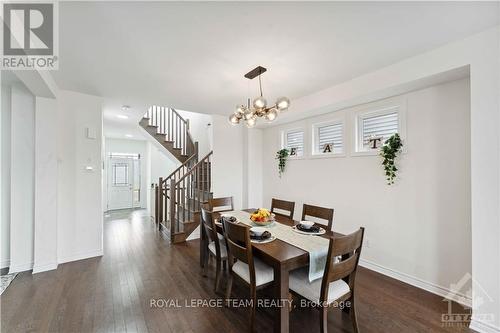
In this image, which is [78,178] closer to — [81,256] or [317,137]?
[81,256]

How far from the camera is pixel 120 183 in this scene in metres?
7.63

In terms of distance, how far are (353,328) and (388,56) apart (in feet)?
8.94

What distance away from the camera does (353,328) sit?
183cm

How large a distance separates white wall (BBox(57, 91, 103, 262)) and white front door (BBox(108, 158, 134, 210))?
470 centimetres

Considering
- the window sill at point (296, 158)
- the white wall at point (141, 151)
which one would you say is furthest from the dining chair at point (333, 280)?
the white wall at point (141, 151)

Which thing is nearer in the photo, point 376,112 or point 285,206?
point 376,112

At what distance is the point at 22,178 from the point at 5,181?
0.27 metres

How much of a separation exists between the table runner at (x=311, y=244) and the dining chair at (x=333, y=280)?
0.11m

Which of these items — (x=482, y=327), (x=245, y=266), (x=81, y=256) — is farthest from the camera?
(x=81, y=256)

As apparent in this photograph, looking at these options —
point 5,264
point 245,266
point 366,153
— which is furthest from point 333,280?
point 5,264

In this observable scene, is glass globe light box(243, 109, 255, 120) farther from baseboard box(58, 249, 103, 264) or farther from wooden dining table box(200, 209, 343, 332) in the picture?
baseboard box(58, 249, 103, 264)

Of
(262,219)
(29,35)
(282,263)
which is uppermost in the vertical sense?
(29,35)

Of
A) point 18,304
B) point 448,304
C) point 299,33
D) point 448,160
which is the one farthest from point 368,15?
point 18,304

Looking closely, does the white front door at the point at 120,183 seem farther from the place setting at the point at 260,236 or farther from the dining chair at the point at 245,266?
the place setting at the point at 260,236
